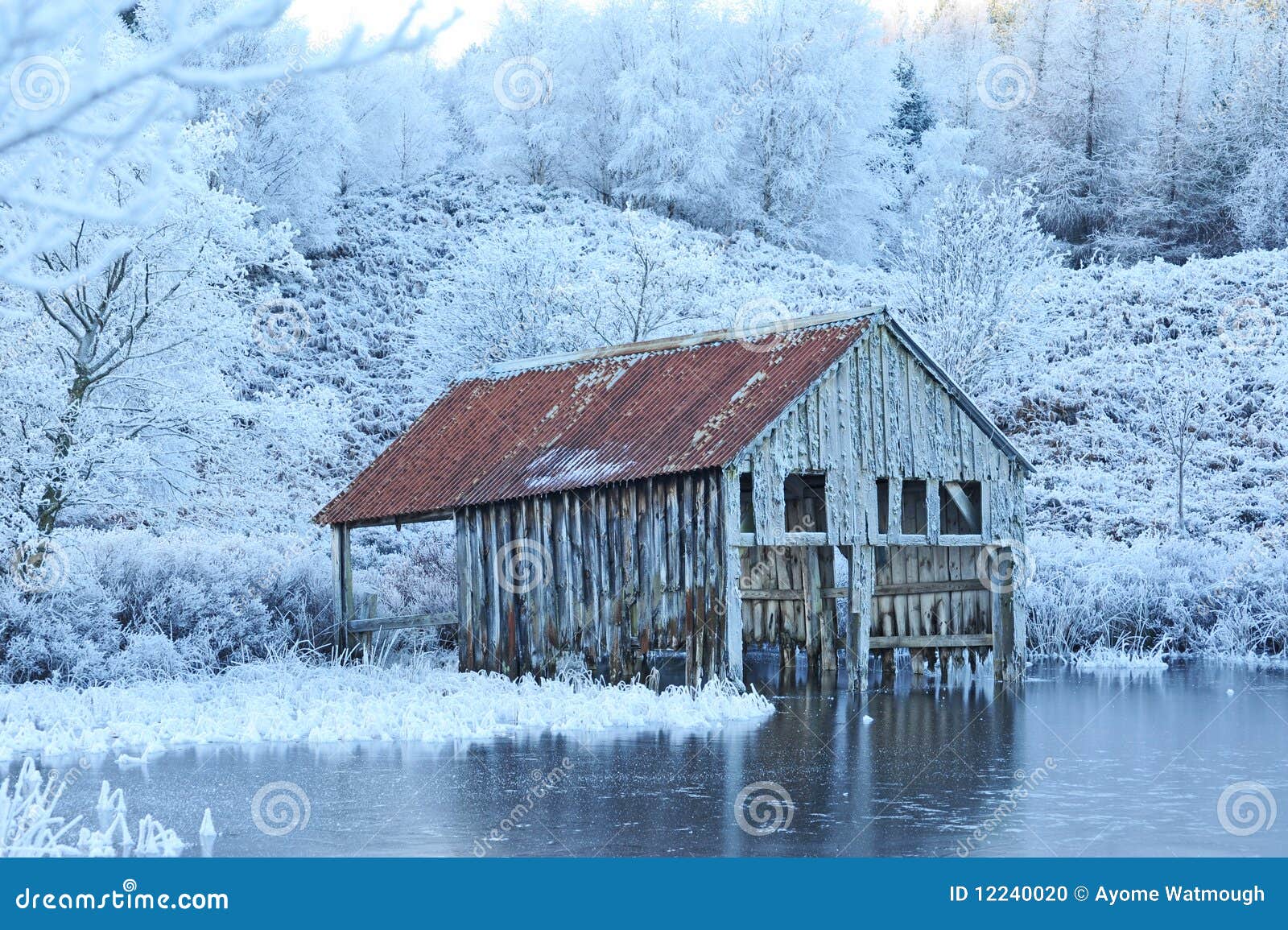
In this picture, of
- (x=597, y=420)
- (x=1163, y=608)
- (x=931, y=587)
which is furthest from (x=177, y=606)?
(x=1163, y=608)

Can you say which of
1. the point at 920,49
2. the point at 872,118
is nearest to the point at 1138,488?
the point at 872,118

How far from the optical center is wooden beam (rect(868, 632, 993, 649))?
2512 cm

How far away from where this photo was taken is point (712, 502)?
21.4m

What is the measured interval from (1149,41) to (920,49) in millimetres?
22529

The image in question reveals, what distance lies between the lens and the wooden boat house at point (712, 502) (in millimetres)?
21859

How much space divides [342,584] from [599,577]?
5.95 metres

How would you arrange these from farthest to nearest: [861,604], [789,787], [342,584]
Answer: [342,584], [861,604], [789,787]

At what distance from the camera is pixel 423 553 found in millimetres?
33062

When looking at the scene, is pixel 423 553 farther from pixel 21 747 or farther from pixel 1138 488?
pixel 1138 488

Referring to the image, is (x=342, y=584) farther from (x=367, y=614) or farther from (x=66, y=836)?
(x=66, y=836)

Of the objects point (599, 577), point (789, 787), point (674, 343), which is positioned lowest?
point (789, 787)

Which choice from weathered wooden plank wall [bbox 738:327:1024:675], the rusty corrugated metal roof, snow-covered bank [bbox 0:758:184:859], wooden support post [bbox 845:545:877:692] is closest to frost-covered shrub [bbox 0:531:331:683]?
the rusty corrugated metal roof

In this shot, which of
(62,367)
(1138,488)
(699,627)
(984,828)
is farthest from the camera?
(1138,488)

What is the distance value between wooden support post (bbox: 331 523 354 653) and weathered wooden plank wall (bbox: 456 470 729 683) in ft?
7.85
